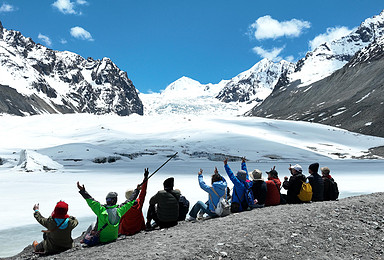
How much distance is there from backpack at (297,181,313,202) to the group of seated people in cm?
10

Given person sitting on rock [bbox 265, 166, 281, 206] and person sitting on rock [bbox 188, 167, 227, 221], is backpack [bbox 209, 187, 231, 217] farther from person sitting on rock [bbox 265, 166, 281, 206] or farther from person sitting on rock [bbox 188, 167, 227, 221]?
person sitting on rock [bbox 265, 166, 281, 206]

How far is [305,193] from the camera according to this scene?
9.81 metres

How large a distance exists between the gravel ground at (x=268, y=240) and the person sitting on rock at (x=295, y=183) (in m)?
1.57

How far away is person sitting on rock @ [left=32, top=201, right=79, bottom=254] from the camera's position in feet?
20.5

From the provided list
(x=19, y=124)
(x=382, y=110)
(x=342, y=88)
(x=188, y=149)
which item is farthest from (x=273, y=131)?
(x=342, y=88)

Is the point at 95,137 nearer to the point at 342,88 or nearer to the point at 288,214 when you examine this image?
the point at 288,214

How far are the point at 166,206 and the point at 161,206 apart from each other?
13cm

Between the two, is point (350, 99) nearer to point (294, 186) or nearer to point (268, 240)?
point (294, 186)

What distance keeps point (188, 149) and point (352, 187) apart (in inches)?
723

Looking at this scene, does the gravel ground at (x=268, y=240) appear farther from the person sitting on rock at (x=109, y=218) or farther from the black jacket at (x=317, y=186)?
the black jacket at (x=317, y=186)

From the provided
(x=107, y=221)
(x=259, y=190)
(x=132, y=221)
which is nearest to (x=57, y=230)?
(x=107, y=221)

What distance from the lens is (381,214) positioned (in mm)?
8523

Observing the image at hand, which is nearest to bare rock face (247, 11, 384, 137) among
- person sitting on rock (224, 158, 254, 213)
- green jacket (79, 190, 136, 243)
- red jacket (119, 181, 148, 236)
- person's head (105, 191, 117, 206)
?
person sitting on rock (224, 158, 254, 213)

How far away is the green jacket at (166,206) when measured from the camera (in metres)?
7.83
